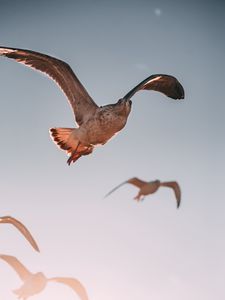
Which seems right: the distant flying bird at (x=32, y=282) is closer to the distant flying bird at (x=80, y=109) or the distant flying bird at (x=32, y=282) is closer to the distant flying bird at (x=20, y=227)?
the distant flying bird at (x=20, y=227)

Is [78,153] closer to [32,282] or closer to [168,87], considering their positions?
[168,87]

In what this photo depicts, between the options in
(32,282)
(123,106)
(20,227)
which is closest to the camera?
(20,227)

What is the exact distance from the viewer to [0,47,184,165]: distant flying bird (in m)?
6.76

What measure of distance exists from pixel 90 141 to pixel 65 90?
3.83ft

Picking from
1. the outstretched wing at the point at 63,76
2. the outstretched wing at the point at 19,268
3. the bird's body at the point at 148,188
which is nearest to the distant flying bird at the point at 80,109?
the outstretched wing at the point at 63,76

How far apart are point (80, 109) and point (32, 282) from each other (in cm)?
314

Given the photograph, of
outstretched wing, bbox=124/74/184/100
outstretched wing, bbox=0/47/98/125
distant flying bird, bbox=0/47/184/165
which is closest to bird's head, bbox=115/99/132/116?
distant flying bird, bbox=0/47/184/165

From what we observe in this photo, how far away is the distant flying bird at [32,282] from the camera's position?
A: 571cm

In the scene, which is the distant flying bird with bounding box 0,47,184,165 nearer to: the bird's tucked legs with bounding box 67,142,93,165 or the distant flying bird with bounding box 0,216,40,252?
the bird's tucked legs with bounding box 67,142,93,165

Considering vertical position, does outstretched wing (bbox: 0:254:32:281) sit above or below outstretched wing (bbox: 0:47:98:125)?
below

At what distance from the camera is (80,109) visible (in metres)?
7.64

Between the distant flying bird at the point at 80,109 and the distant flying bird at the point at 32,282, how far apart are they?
6.48ft

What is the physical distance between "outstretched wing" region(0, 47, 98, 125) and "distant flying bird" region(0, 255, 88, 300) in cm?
265

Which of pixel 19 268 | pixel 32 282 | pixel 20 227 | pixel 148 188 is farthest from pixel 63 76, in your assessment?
pixel 148 188
